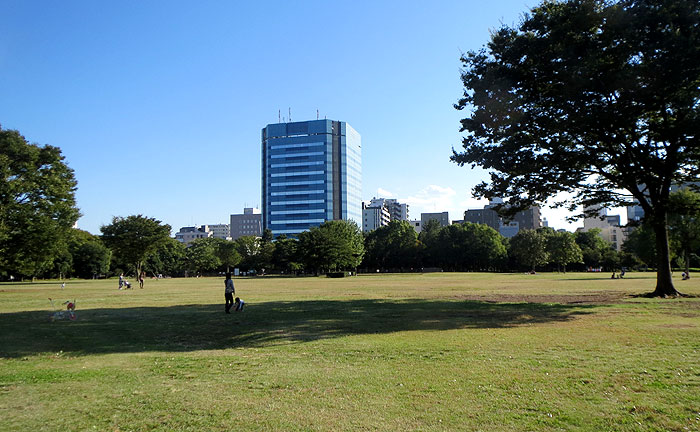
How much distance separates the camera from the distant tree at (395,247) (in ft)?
442

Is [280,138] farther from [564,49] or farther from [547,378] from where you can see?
[547,378]

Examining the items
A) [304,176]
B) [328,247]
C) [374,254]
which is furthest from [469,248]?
[304,176]

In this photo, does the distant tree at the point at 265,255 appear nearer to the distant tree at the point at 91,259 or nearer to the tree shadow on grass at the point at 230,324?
the distant tree at the point at 91,259

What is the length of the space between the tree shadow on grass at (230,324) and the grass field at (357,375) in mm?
123

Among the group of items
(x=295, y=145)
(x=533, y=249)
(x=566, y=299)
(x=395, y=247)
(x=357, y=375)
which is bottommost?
(x=566, y=299)

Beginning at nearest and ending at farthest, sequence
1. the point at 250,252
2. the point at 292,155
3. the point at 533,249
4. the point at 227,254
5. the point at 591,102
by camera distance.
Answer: the point at 591,102
the point at 533,249
the point at 227,254
the point at 250,252
the point at 292,155

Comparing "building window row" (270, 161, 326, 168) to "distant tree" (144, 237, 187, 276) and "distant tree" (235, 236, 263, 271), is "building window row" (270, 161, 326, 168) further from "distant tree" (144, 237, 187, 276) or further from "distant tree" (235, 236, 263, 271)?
"distant tree" (144, 237, 187, 276)

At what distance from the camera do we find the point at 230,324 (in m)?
17.4

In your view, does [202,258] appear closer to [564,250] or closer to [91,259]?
[91,259]

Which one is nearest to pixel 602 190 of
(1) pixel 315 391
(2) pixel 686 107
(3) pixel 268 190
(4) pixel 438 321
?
(2) pixel 686 107

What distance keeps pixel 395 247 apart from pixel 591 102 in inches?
4478

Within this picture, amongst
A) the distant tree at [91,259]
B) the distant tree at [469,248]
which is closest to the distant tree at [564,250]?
the distant tree at [469,248]

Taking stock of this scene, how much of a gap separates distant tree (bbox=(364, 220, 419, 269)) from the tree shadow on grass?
111 meters

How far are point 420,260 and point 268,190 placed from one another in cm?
8027
